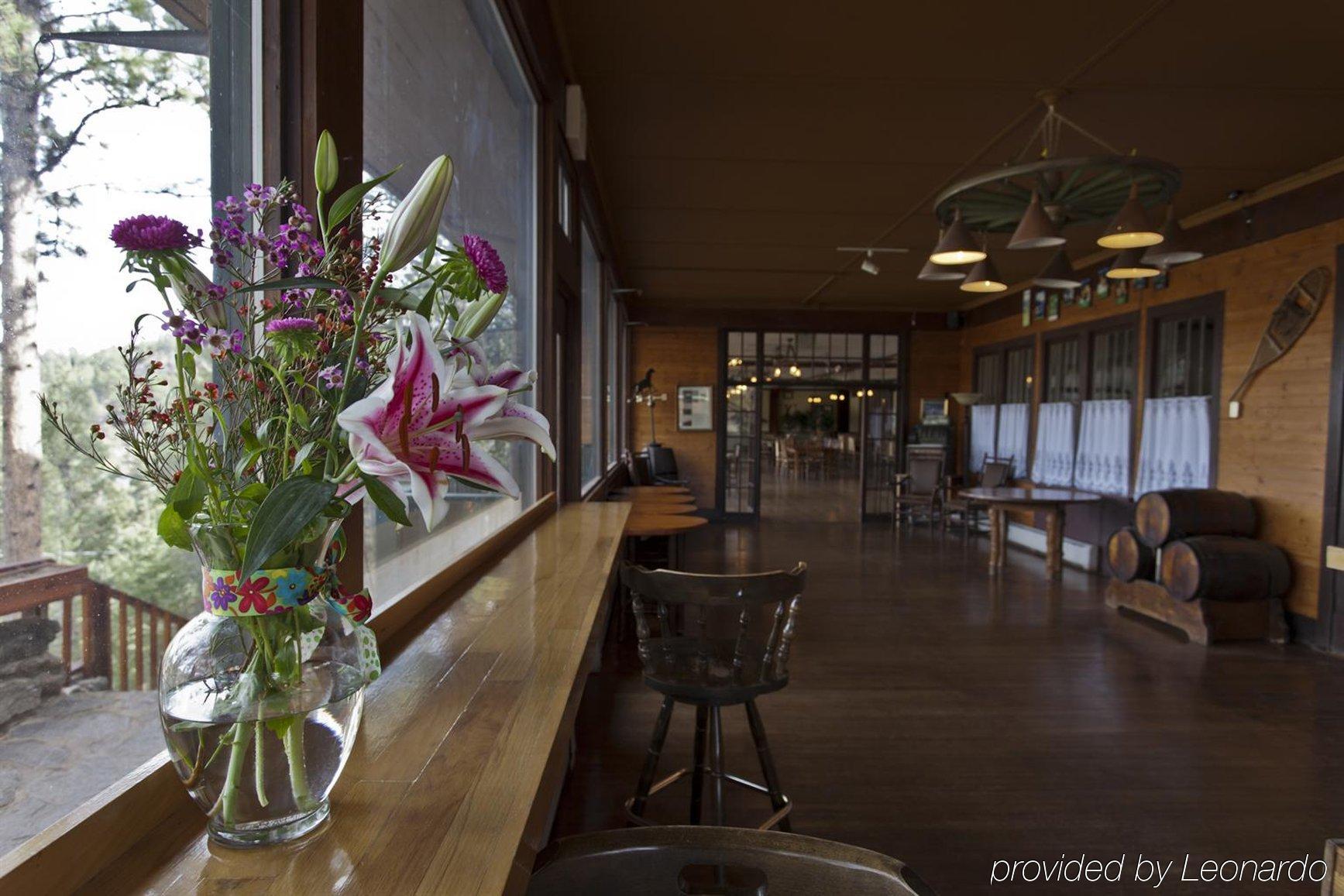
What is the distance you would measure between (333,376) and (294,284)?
0.27 ft

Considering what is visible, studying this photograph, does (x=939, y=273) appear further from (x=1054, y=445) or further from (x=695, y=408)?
(x=695, y=408)

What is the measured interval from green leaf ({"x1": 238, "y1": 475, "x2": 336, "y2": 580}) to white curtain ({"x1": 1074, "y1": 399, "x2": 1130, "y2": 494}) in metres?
7.62

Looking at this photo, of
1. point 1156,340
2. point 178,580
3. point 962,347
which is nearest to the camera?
point 178,580

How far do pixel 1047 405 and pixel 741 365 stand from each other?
13.0 ft

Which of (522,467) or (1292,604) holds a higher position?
(522,467)

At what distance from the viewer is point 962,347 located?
10734 millimetres

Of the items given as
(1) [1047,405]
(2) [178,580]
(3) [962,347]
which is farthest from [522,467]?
(3) [962,347]

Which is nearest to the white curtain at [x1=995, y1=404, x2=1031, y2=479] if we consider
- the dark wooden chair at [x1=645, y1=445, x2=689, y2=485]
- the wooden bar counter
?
the dark wooden chair at [x1=645, y1=445, x2=689, y2=485]

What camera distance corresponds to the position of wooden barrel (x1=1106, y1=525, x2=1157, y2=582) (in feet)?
17.6

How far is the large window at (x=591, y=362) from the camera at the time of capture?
5.79m

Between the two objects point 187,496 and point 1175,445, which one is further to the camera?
point 1175,445

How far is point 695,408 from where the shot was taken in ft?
35.5

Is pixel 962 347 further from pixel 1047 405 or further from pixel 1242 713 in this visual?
pixel 1242 713

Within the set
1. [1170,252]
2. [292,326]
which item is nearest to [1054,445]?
[1170,252]
